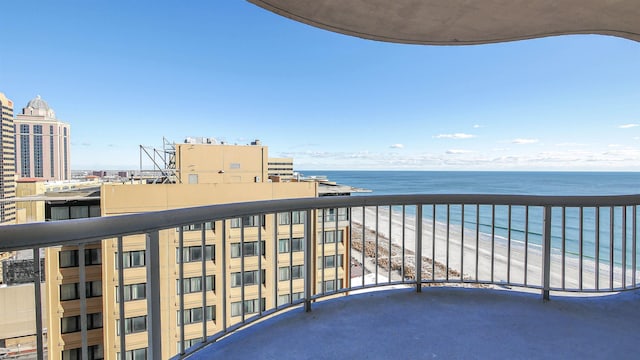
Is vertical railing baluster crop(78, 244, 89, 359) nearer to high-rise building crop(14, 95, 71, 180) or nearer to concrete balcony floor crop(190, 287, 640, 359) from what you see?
concrete balcony floor crop(190, 287, 640, 359)

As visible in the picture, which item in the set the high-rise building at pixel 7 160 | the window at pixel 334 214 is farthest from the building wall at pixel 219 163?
the window at pixel 334 214

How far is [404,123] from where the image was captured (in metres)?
31.6

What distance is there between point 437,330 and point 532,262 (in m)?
17.1

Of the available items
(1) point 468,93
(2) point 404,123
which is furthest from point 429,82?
(2) point 404,123

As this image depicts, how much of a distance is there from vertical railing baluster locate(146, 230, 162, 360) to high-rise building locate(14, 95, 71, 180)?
37.5 feet

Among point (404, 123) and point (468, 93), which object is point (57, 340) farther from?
point (404, 123)

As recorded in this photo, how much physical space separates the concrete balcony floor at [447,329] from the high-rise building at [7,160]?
785cm

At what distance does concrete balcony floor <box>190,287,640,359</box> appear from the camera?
1.73 meters

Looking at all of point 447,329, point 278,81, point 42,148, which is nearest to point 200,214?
point 447,329

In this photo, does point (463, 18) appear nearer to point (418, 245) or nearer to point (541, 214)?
point (541, 214)

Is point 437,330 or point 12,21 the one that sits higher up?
point 12,21

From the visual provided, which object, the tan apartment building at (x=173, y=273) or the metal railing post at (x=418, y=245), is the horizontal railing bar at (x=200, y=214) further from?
the tan apartment building at (x=173, y=273)

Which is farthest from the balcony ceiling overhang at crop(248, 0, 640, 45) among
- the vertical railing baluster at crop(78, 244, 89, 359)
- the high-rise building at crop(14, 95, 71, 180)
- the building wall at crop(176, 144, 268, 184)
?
the building wall at crop(176, 144, 268, 184)

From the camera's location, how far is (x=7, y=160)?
25.5 feet
